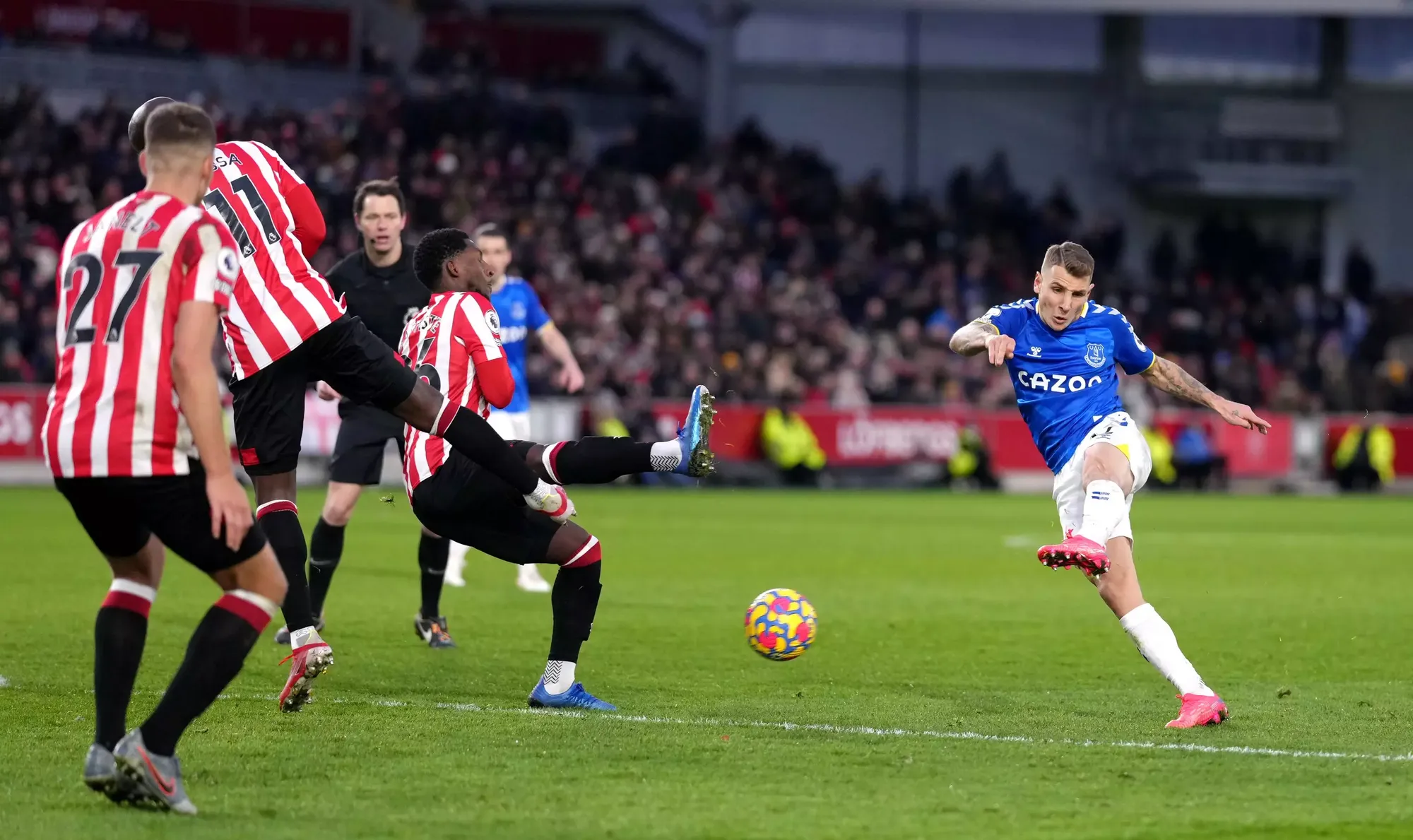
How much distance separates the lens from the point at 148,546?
5.41 m

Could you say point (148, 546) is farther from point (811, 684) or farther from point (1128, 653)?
point (1128, 653)

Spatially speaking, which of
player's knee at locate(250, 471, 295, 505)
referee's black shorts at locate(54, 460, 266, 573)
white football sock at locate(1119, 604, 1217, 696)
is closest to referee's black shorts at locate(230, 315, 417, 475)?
player's knee at locate(250, 471, 295, 505)

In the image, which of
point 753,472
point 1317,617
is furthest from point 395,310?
point 753,472

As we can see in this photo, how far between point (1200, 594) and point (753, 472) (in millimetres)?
15084

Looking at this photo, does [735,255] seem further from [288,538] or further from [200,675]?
[200,675]

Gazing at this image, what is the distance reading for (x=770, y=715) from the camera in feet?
23.2

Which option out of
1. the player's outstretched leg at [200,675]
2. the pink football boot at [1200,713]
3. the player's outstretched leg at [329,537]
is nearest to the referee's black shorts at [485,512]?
the player's outstretched leg at [200,675]

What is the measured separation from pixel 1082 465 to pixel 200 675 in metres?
3.81

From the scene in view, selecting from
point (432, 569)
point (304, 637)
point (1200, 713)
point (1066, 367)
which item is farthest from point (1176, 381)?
point (432, 569)

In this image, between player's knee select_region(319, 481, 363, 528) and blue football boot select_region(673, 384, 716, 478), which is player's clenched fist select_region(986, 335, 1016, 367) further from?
player's knee select_region(319, 481, 363, 528)

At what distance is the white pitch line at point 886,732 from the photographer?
627 cm

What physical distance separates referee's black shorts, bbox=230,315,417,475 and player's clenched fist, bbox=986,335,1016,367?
7.37 ft

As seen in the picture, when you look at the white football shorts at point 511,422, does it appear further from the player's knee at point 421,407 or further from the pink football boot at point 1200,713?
the pink football boot at point 1200,713

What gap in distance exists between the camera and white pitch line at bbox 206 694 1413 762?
627 centimetres
